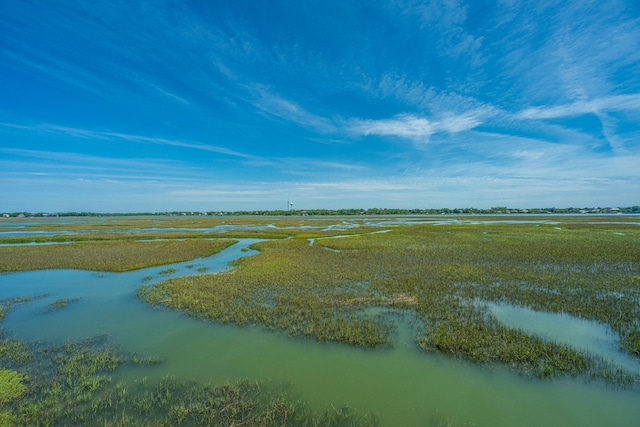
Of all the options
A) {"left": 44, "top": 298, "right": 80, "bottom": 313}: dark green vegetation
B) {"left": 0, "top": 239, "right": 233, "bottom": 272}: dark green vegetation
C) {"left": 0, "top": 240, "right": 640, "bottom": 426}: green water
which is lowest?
{"left": 0, "top": 240, "right": 640, "bottom": 426}: green water

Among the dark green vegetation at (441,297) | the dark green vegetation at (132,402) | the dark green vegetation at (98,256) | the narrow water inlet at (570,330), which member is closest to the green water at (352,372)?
the dark green vegetation at (132,402)

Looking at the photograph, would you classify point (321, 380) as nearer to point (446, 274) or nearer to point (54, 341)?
point (54, 341)

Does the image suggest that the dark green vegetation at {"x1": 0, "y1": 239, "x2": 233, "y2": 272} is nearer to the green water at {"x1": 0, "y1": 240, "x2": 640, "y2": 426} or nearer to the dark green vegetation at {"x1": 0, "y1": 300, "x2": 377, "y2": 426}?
the green water at {"x1": 0, "y1": 240, "x2": 640, "y2": 426}

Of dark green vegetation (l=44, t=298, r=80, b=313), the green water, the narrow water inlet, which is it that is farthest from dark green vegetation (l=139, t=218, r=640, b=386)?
dark green vegetation (l=44, t=298, r=80, b=313)

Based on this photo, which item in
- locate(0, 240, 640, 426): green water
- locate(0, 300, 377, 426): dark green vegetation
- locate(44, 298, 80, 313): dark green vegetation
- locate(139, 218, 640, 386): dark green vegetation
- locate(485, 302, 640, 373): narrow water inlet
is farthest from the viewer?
locate(44, 298, 80, 313): dark green vegetation

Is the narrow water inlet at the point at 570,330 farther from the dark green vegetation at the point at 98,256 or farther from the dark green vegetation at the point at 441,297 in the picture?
the dark green vegetation at the point at 98,256

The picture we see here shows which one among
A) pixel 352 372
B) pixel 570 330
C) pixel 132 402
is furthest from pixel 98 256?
pixel 570 330

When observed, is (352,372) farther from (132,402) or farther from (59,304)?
(59,304)
